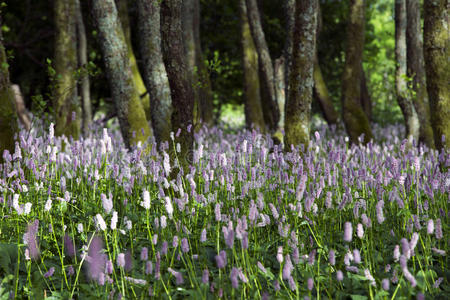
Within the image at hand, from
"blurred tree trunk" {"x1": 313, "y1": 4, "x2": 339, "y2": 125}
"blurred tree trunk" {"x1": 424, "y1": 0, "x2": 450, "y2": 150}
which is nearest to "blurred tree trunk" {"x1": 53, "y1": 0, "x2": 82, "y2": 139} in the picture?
"blurred tree trunk" {"x1": 313, "y1": 4, "x2": 339, "y2": 125}

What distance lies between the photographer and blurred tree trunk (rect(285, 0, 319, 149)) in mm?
6555

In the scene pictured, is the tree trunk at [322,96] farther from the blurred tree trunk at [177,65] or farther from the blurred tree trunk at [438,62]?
the blurred tree trunk at [177,65]

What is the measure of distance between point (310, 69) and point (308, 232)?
304 centimetres

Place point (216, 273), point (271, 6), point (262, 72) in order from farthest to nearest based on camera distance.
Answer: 1. point (271, 6)
2. point (262, 72)
3. point (216, 273)

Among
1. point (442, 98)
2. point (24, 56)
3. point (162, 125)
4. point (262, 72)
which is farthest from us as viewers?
point (24, 56)

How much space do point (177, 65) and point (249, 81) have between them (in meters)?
8.00

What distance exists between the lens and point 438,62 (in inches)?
244

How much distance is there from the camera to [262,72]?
13.0m

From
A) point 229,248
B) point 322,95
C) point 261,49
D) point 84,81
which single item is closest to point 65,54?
point 84,81

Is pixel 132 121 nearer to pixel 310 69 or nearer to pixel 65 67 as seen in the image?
pixel 310 69

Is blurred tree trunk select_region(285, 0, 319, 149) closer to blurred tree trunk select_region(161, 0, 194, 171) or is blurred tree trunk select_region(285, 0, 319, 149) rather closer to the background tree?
blurred tree trunk select_region(161, 0, 194, 171)

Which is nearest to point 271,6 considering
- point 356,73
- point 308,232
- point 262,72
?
point 262,72

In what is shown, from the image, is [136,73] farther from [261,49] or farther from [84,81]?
[261,49]

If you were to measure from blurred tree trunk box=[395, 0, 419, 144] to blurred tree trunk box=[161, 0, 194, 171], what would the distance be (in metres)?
5.89
